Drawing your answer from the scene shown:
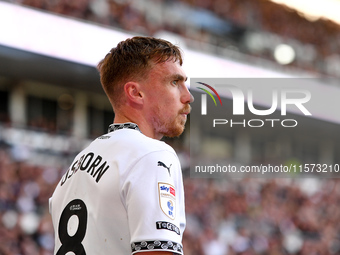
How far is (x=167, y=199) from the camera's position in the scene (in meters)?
1.58

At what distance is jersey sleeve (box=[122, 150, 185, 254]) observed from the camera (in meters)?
1.54

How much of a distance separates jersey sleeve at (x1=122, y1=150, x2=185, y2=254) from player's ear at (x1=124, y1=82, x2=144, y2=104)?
0.78 ft

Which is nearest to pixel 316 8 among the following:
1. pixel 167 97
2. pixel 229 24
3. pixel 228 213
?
pixel 229 24

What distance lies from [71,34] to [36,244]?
11.4 ft

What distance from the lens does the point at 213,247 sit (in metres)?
9.29

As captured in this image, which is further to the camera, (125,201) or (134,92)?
(134,92)

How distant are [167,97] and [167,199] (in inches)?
13.8

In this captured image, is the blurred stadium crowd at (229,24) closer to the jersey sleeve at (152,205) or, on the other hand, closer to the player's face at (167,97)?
the player's face at (167,97)

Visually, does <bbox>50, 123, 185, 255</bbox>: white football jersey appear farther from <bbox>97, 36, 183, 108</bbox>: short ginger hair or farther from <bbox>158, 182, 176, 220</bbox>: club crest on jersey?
<bbox>97, 36, 183, 108</bbox>: short ginger hair

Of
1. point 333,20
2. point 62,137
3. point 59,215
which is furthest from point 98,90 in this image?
point 59,215

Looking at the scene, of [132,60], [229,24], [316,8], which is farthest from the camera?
[316,8]

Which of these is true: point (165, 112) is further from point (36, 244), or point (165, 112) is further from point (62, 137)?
point (62, 137)

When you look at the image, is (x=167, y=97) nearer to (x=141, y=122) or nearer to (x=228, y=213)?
(x=141, y=122)

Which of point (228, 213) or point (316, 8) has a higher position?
Answer: point (316, 8)
